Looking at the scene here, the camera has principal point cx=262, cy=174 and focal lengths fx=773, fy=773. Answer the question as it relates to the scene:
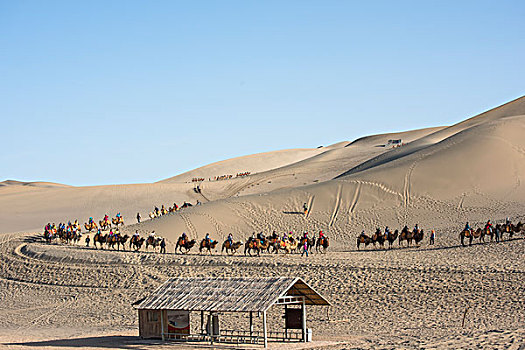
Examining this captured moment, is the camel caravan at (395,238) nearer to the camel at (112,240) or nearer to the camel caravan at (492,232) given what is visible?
the camel caravan at (492,232)

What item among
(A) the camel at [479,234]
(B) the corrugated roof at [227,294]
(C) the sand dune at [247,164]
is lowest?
(B) the corrugated roof at [227,294]

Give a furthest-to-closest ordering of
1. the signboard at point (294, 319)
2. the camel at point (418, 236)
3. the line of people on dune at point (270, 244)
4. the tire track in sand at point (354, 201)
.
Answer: the tire track in sand at point (354, 201) < the camel at point (418, 236) < the line of people on dune at point (270, 244) < the signboard at point (294, 319)

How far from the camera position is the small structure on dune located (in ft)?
75.2

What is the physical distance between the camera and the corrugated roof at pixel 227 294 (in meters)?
22.7

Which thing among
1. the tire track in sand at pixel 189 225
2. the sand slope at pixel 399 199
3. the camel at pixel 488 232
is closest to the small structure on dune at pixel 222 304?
the camel at pixel 488 232

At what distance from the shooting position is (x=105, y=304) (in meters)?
32.6

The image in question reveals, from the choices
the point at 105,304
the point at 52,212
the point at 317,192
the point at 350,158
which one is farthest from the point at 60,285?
the point at 350,158

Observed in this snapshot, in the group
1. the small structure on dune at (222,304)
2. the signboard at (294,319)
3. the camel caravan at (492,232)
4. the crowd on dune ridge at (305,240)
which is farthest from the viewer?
the crowd on dune ridge at (305,240)

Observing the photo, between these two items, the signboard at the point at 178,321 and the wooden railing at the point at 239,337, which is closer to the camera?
the wooden railing at the point at 239,337

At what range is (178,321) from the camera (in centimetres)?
2452

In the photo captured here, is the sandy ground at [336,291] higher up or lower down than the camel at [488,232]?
lower down

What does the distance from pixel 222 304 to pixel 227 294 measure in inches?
23.6

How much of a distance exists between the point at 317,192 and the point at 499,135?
15947 mm

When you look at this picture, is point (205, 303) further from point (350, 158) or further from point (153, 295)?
point (350, 158)
